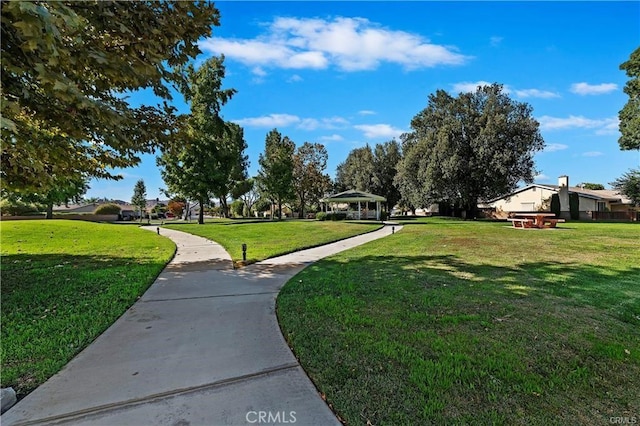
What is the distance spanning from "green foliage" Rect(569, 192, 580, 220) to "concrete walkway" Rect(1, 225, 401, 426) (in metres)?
38.0

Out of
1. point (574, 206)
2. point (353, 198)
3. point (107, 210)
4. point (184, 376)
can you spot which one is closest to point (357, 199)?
point (353, 198)

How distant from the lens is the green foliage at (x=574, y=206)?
108 feet

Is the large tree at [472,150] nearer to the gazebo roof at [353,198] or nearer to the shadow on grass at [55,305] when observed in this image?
the gazebo roof at [353,198]

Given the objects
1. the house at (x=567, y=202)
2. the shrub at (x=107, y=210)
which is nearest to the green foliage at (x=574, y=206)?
the house at (x=567, y=202)

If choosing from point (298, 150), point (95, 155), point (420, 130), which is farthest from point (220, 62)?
point (95, 155)

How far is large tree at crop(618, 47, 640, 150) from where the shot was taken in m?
25.9

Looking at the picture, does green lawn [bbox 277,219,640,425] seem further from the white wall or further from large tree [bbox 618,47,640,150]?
the white wall

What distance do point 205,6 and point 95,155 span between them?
398cm

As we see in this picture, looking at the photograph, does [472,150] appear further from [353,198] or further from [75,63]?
[75,63]

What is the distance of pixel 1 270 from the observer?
769 cm

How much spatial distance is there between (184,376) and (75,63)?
292cm

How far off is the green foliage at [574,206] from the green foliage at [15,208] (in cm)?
5159

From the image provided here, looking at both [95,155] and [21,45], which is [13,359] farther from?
[95,155]

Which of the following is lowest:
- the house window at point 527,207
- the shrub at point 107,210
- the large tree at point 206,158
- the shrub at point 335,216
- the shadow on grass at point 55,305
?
the shadow on grass at point 55,305
